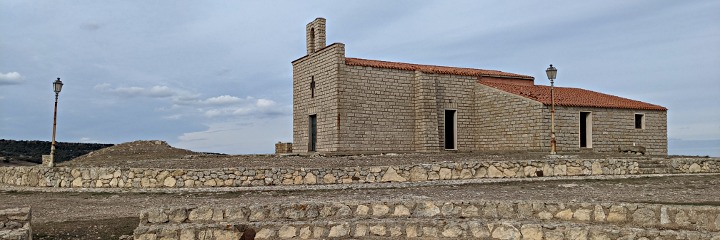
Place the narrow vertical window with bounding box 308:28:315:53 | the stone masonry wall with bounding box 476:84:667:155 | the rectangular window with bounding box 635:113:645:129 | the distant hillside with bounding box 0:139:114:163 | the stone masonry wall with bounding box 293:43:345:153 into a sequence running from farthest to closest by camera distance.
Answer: the distant hillside with bounding box 0:139:114:163 < the rectangular window with bounding box 635:113:645:129 < the narrow vertical window with bounding box 308:28:315:53 < the stone masonry wall with bounding box 293:43:345:153 < the stone masonry wall with bounding box 476:84:667:155

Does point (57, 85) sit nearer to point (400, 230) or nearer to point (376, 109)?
point (376, 109)

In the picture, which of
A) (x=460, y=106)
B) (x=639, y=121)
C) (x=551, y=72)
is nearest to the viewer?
(x=551, y=72)

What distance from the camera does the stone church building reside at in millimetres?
25000

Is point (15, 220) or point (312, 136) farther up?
point (312, 136)

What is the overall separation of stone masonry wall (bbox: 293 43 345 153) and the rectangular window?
15.3 m

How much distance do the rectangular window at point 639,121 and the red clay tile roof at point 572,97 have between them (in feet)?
1.39

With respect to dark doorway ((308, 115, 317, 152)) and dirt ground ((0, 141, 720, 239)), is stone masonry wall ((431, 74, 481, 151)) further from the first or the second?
dirt ground ((0, 141, 720, 239))

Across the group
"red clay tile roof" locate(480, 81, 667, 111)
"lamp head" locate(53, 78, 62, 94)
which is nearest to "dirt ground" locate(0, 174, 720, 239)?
"lamp head" locate(53, 78, 62, 94)

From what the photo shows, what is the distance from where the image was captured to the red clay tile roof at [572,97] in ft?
84.9

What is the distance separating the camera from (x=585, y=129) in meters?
26.4

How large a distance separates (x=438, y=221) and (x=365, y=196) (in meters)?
4.17

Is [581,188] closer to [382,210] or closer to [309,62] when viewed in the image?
[382,210]

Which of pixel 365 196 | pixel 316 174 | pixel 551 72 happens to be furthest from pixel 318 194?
pixel 551 72

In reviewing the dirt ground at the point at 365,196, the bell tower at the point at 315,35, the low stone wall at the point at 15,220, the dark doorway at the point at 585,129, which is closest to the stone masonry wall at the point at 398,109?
the bell tower at the point at 315,35
